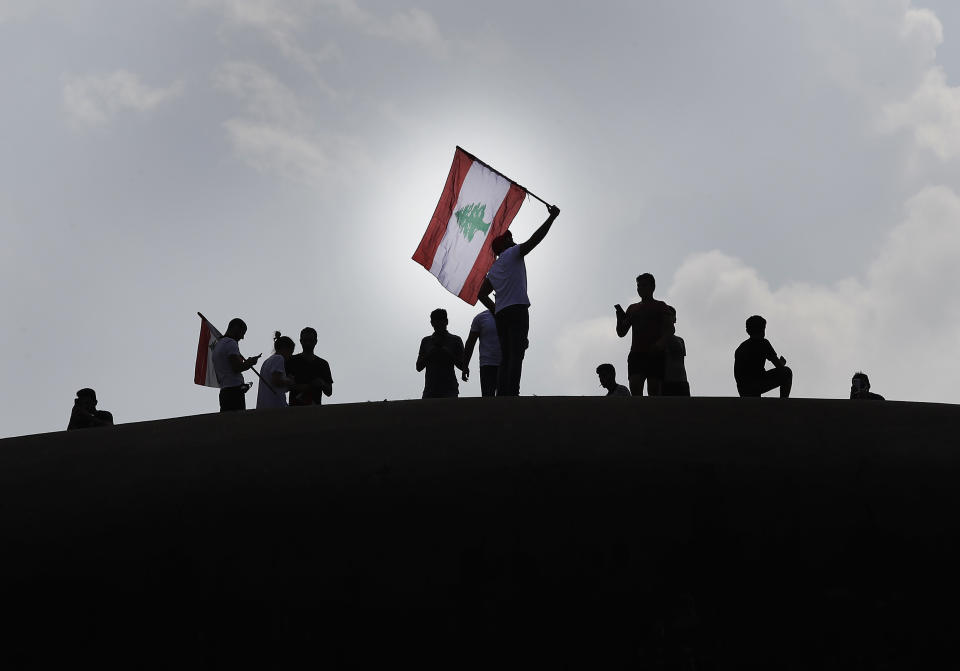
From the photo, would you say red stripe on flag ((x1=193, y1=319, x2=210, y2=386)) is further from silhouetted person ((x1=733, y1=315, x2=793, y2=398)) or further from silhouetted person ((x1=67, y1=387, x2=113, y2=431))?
silhouetted person ((x1=733, y1=315, x2=793, y2=398))

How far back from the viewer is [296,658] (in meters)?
4.86

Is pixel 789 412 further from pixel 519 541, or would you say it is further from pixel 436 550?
pixel 436 550

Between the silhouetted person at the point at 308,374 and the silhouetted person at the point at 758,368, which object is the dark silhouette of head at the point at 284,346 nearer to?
the silhouetted person at the point at 308,374

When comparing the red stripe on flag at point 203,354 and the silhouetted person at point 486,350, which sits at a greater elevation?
the red stripe on flag at point 203,354

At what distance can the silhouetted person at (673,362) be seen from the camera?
10742mm

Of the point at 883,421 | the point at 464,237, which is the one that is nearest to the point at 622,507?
the point at 883,421

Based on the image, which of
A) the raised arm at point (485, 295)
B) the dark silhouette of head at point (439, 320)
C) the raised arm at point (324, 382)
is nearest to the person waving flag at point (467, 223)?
the raised arm at point (485, 295)

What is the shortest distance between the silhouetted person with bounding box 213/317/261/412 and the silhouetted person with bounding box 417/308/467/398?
2222 mm

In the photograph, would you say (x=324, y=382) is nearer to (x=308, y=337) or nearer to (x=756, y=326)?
(x=308, y=337)

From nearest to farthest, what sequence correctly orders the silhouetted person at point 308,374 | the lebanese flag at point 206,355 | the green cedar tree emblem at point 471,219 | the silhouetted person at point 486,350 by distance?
1. the silhouetted person at point 486,350
2. the silhouetted person at point 308,374
3. the green cedar tree emblem at point 471,219
4. the lebanese flag at point 206,355

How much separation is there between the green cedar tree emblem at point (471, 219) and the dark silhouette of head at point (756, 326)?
158 inches

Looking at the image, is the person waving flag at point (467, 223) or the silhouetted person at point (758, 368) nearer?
the silhouetted person at point (758, 368)

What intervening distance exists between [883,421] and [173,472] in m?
3.49

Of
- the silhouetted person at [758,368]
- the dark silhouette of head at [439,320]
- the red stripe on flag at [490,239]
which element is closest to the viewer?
the silhouetted person at [758,368]
